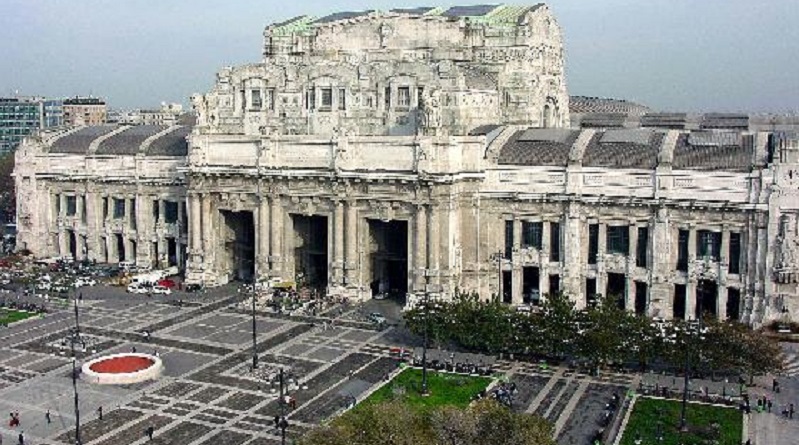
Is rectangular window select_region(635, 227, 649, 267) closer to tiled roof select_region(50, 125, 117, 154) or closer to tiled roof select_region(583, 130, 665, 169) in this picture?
tiled roof select_region(583, 130, 665, 169)

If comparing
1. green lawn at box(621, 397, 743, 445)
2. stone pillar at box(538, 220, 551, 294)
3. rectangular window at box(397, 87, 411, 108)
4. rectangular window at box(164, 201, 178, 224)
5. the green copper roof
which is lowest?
green lawn at box(621, 397, 743, 445)

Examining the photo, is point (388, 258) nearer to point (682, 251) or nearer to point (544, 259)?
point (544, 259)

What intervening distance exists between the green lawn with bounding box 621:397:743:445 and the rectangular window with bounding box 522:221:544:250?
2778 centimetres

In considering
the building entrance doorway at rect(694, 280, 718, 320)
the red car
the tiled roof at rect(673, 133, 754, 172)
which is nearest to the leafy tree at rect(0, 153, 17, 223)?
the red car

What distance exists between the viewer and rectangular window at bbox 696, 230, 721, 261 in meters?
78.9

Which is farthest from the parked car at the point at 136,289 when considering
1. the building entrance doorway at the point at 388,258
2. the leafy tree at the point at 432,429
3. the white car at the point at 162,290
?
the leafy tree at the point at 432,429

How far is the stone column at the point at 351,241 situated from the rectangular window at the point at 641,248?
2719 centimetres

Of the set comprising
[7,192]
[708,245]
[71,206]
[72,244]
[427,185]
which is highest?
[427,185]

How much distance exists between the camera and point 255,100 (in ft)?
342

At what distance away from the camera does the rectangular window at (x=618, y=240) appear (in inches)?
3248

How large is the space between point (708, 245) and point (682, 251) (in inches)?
92.5

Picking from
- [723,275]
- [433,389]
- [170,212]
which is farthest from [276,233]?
[723,275]

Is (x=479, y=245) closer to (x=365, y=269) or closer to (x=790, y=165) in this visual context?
(x=365, y=269)

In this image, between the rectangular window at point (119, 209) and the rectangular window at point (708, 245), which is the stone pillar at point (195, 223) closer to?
the rectangular window at point (119, 209)
